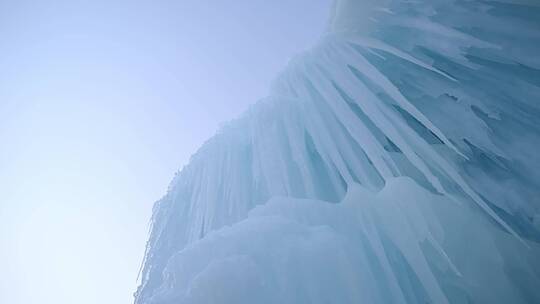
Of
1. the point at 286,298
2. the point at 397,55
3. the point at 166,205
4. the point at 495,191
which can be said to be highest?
the point at 166,205

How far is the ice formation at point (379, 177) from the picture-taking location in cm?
201

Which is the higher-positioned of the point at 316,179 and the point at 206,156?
the point at 206,156

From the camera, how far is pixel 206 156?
13.7 ft

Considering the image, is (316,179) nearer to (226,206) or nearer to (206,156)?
(226,206)

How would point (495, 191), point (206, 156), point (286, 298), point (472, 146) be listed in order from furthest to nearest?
point (206, 156)
point (472, 146)
point (495, 191)
point (286, 298)

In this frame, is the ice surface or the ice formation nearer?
the ice surface

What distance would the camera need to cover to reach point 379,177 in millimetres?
3131

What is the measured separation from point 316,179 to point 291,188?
1.01 ft

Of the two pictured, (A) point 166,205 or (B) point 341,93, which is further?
(A) point 166,205

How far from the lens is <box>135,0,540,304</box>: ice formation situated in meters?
2.01

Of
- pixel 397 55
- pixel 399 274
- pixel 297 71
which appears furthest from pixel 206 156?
pixel 399 274

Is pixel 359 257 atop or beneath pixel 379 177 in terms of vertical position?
beneath

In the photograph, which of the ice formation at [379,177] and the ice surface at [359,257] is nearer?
the ice surface at [359,257]

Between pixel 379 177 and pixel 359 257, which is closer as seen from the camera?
pixel 359 257
